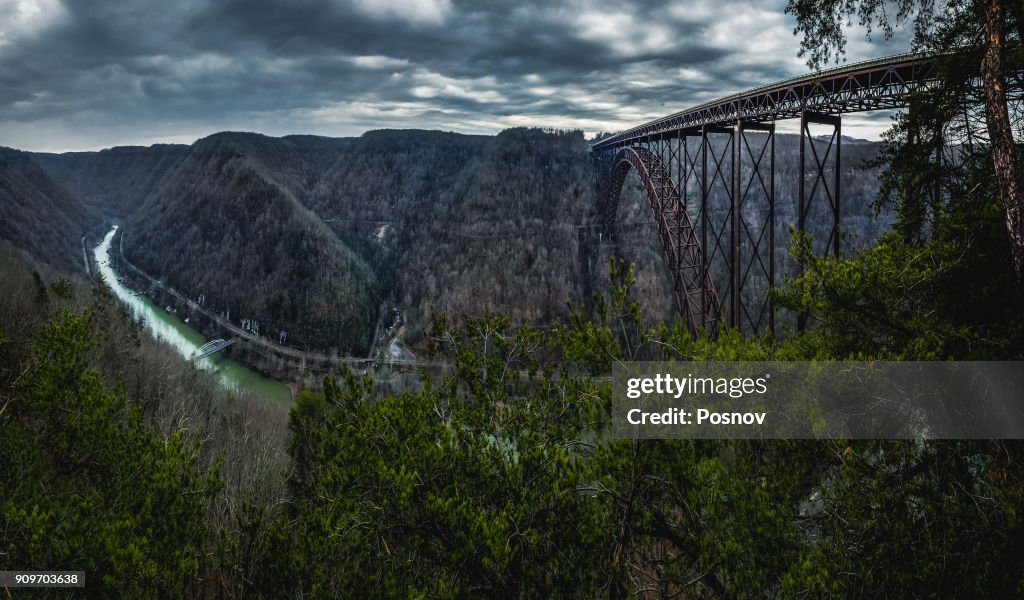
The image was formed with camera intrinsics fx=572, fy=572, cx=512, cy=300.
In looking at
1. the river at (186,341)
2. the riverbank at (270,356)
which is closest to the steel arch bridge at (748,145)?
the riverbank at (270,356)

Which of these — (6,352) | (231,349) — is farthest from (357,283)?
(6,352)

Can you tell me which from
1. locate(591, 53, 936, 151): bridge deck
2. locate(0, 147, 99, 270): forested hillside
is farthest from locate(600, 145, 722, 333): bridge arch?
locate(0, 147, 99, 270): forested hillside

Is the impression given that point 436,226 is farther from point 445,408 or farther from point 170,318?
point 445,408

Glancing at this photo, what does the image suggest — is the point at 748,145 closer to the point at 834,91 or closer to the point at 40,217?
the point at 834,91

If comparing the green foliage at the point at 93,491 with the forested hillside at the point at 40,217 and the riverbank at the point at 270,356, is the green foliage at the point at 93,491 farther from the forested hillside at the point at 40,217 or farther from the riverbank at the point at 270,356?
the forested hillside at the point at 40,217

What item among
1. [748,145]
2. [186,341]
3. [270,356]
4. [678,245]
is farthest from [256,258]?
[748,145]

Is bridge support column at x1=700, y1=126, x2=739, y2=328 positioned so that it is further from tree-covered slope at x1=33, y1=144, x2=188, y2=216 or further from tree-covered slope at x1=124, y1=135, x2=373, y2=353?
tree-covered slope at x1=33, y1=144, x2=188, y2=216
